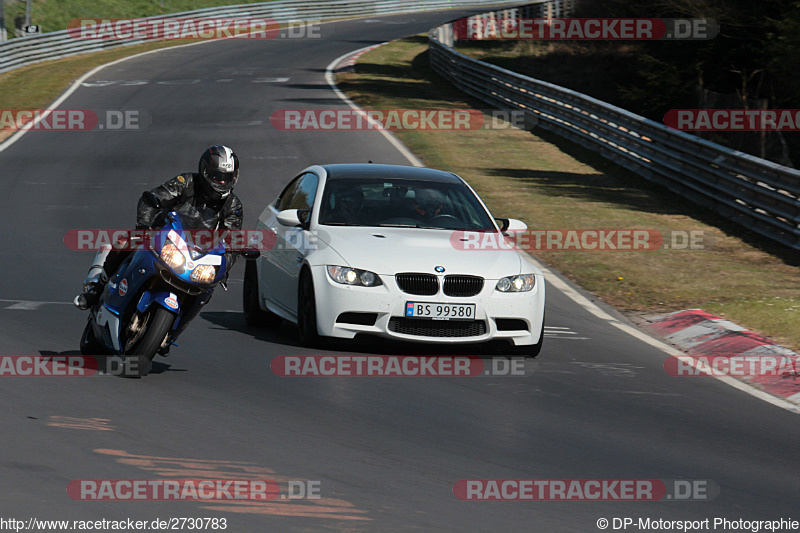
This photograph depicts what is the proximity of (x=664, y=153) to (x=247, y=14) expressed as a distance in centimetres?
4341

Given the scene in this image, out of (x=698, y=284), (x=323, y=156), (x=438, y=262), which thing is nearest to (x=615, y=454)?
(x=438, y=262)

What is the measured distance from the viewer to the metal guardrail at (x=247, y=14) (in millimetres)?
43156

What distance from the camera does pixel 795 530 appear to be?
5918mm

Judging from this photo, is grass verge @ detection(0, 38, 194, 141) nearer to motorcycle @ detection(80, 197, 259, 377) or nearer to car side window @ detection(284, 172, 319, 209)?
car side window @ detection(284, 172, 319, 209)

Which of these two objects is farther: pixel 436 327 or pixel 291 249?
pixel 291 249

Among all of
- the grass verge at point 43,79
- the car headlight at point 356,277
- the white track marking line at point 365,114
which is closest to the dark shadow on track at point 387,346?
the car headlight at point 356,277

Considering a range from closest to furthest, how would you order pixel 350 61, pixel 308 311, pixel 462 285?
pixel 462 285 < pixel 308 311 < pixel 350 61

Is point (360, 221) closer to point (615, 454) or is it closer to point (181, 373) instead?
point (181, 373)

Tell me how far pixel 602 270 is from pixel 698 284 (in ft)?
4.37

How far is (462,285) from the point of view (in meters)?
9.91

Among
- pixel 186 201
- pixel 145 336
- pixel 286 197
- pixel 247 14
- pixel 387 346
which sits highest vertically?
pixel 186 201

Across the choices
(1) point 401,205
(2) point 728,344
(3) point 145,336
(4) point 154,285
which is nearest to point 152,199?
(4) point 154,285

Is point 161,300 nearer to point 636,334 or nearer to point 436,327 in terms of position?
point 436,327

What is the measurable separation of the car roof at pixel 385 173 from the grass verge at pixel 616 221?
2810 mm
